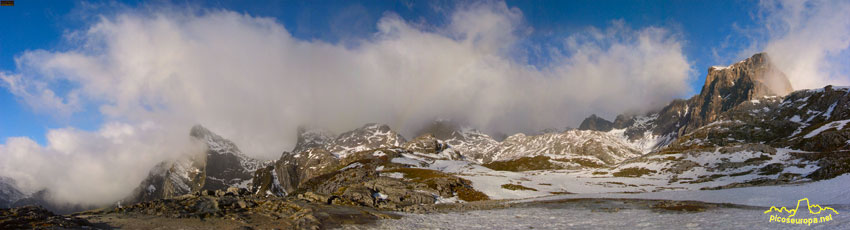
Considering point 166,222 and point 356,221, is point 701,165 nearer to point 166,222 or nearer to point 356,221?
point 356,221

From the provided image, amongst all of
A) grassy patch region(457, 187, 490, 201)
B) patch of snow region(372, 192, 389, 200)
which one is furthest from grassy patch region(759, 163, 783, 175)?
patch of snow region(372, 192, 389, 200)

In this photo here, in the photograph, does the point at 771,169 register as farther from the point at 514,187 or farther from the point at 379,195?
the point at 379,195

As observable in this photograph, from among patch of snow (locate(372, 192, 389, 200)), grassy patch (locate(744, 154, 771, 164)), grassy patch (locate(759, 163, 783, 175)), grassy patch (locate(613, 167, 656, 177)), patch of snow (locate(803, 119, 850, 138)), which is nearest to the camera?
patch of snow (locate(372, 192, 389, 200))

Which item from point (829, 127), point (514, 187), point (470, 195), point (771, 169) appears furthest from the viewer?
point (829, 127)

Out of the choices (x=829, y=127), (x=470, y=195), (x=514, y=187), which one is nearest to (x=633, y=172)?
(x=514, y=187)

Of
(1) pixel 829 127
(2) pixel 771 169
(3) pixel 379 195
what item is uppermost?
(1) pixel 829 127

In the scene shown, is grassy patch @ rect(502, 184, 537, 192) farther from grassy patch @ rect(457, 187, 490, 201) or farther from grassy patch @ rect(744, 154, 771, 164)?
grassy patch @ rect(744, 154, 771, 164)

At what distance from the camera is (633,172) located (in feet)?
514

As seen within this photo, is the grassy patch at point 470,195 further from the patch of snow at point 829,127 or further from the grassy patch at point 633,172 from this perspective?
the patch of snow at point 829,127

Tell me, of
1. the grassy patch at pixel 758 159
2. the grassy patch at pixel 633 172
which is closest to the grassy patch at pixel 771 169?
the grassy patch at pixel 758 159

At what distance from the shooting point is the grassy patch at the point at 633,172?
499 feet

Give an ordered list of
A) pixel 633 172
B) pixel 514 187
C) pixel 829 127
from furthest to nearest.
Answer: pixel 829 127
pixel 633 172
pixel 514 187

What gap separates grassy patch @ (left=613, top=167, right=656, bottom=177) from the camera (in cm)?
15212

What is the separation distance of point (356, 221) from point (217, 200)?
16.0 meters
